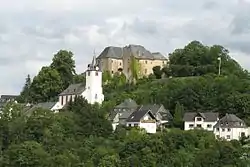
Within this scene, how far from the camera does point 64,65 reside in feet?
300

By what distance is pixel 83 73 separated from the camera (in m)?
96.2

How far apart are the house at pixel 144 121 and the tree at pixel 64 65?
61.5ft

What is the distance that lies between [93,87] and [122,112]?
612 cm

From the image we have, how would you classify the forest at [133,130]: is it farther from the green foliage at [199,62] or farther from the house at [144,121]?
the house at [144,121]

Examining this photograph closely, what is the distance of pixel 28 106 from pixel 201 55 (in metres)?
21.0

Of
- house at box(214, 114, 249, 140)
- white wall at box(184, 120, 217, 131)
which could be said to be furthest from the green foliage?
house at box(214, 114, 249, 140)

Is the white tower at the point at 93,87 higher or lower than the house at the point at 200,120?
higher

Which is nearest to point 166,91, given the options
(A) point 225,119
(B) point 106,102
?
(B) point 106,102

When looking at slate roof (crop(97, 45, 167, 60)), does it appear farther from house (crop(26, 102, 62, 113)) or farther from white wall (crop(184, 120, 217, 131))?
Answer: white wall (crop(184, 120, 217, 131))

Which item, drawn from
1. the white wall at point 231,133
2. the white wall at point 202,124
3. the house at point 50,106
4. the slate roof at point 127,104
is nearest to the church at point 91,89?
the house at point 50,106

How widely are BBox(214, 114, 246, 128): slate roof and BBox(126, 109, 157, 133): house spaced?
5.72m

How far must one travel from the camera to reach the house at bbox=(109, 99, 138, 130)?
2945 inches

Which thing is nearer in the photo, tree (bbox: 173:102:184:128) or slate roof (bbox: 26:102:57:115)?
tree (bbox: 173:102:184:128)

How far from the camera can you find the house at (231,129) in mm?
69375
